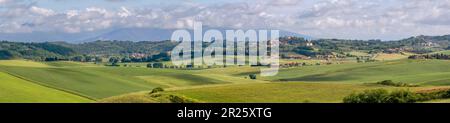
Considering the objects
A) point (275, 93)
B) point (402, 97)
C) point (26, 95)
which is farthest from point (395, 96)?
point (26, 95)

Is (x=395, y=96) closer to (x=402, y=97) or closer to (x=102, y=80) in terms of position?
(x=402, y=97)

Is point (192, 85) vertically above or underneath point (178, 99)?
underneath

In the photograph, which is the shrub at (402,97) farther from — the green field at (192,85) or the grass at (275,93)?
the green field at (192,85)

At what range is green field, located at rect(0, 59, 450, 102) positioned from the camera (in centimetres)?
8062

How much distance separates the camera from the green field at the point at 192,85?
80625mm

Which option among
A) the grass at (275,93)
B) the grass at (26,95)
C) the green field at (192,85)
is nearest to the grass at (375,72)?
the green field at (192,85)

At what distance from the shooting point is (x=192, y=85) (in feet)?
427

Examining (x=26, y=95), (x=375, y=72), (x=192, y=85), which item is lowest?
(x=192, y=85)

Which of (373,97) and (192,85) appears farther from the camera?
(192,85)

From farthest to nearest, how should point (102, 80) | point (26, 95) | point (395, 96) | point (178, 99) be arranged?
point (102, 80)
point (26, 95)
point (178, 99)
point (395, 96)

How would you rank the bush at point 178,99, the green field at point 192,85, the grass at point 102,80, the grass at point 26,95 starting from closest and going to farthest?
the bush at point 178,99
the grass at point 26,95
the green field at point 192,85
the grass at point 102,80

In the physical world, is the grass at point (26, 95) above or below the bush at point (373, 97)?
below
